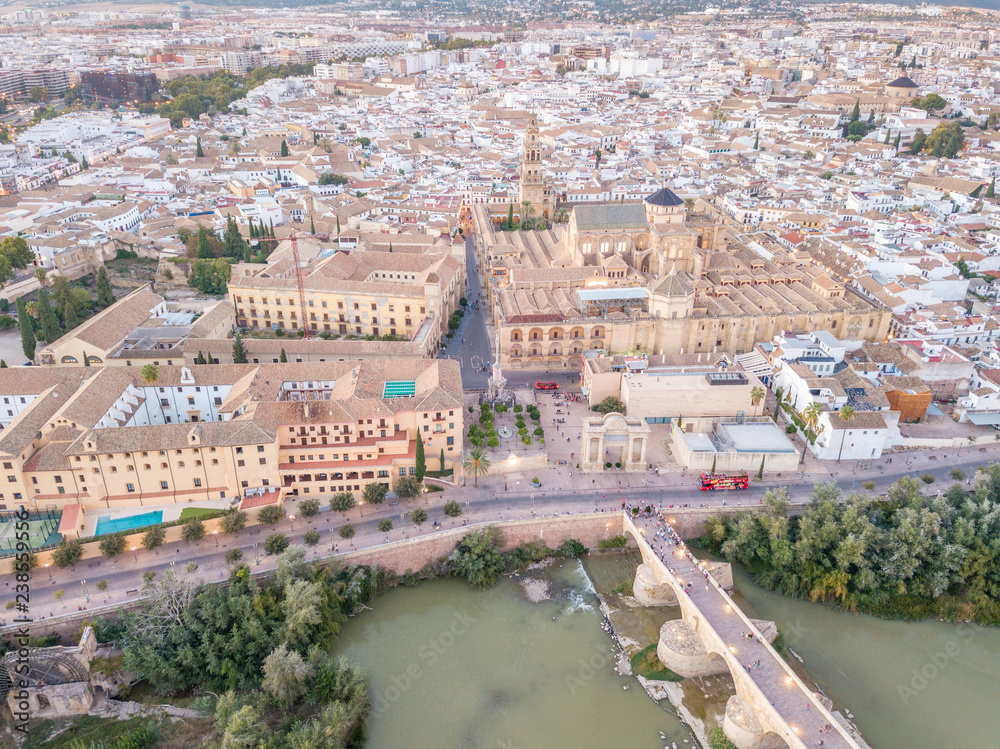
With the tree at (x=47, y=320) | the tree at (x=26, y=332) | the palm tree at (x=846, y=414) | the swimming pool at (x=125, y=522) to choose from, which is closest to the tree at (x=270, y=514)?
the swimming pool at (x=125, y=522)

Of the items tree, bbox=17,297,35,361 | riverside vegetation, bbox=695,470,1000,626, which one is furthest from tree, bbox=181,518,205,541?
riverside vegetation, bbox=695,470,1000,626

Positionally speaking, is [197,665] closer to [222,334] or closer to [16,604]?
[16,604]

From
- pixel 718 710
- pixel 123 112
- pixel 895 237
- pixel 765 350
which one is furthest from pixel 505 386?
pixel 123 112

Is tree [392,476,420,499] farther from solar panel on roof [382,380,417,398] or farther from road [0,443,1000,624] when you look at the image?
solar panel on roof [382,380,417,398]

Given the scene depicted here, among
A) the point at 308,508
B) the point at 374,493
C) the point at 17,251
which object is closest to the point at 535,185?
the point at 17,251

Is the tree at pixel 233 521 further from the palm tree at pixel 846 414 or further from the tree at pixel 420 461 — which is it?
the palm tree at pixel 846 414

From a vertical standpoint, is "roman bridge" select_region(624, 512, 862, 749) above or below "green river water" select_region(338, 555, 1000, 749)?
above
